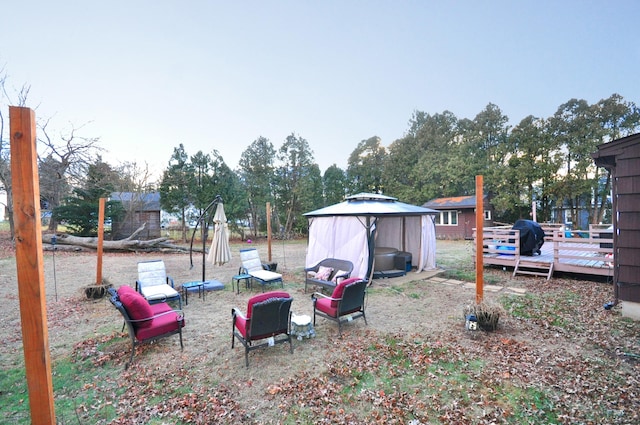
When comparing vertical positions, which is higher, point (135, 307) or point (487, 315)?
point (135, 307)

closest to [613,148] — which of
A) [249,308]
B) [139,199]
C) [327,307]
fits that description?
[327,307]

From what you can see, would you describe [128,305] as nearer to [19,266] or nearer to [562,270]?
[19,266]

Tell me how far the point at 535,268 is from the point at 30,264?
11.6m

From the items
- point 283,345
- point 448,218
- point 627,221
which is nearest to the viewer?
point 283,345

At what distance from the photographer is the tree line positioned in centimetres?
1681

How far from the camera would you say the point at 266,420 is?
8.96ft

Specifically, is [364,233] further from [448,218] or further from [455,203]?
[448,218]

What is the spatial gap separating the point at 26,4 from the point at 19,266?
1063 centimetres

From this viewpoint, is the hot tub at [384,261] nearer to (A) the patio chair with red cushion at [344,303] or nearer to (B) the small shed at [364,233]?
(B) the small shed at [364,233]

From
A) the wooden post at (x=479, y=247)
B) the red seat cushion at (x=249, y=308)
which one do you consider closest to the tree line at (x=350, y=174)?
the red seat cushion at (x=249, y=308)

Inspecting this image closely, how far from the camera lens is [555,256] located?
8.18 m

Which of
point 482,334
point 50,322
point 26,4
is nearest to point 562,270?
point 482,334

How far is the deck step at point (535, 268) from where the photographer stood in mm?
8234

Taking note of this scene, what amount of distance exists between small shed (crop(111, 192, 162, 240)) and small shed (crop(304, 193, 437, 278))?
1460 cm
